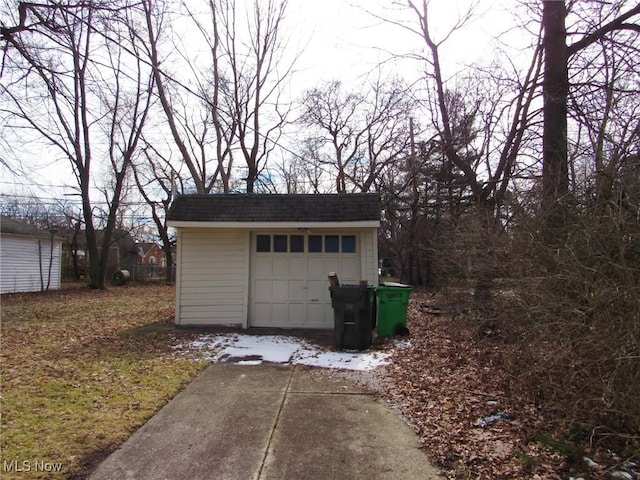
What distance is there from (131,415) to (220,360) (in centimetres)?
242

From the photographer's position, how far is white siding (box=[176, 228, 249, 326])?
9.30 m

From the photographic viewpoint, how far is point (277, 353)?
704cm

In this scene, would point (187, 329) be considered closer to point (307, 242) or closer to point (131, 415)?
point (307, 242)

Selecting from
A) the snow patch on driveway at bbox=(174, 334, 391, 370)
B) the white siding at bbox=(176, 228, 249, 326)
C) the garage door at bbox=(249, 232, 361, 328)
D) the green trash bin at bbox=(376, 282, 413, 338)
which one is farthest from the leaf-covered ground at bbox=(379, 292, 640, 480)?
the white siding at bbox=(176, 228, 249, 326)

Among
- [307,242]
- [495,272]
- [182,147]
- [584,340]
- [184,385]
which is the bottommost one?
[184,385]

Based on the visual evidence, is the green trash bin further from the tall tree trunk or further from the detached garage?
the tall tree trunk

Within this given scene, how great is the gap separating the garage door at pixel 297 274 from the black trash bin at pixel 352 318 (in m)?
1.78

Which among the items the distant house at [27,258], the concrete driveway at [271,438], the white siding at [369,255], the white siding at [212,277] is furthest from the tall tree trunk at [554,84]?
the distant house at [27,258]

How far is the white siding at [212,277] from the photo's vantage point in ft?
30.5

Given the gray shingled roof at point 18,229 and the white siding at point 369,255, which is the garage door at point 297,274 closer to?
the white siding at point 369,255

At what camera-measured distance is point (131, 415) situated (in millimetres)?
4191

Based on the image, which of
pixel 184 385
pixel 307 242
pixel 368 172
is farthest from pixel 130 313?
pixel 368 172

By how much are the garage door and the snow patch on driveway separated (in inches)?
44.0

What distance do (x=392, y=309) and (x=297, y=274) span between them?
88.7 inches
